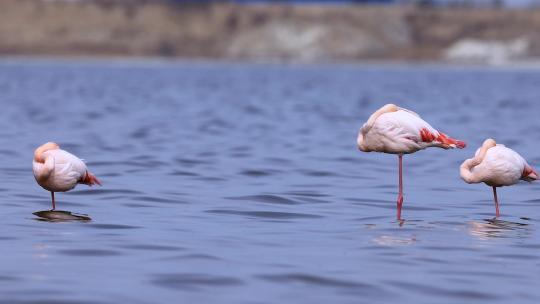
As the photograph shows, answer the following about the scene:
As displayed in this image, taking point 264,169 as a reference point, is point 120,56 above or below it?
above

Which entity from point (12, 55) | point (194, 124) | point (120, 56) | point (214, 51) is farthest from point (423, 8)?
point (194, 124)

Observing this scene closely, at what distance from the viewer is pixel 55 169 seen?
11.6 m

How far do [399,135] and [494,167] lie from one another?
1.00 meters

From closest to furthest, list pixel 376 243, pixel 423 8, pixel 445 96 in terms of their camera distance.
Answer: pixel 376 243
pixel 445 96
pixel 423 8

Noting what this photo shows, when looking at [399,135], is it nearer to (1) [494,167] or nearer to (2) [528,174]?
(1) [494,167]

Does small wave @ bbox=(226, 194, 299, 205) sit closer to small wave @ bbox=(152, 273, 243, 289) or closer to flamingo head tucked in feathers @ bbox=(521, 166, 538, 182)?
flamingo head tucked in feathers @ bbox=(521, 166, 538, 182)

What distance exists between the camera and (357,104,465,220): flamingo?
11859 mm

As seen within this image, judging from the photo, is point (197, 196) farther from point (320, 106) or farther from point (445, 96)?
point (445, 96)

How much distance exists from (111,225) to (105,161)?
7517 mm

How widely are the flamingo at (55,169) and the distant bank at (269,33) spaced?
120718mm

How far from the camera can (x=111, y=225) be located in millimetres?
11195

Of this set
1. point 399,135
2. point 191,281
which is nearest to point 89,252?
point 191,281

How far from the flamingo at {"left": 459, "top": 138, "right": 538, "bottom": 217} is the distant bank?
12017 centimetres

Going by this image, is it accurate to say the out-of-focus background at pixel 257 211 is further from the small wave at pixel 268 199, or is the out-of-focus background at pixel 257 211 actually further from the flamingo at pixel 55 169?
the flamingo at pixel 55 169
